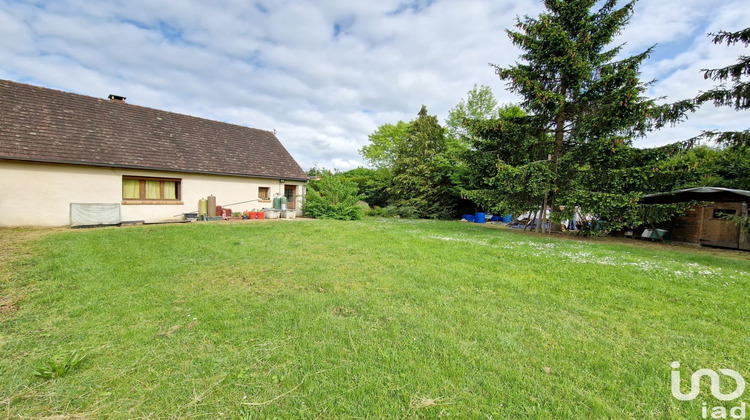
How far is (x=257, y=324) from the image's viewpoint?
3.07 metres

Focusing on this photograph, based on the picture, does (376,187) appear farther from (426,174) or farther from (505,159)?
(505,159)

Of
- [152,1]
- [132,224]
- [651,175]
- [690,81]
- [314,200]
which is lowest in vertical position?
[132,224]

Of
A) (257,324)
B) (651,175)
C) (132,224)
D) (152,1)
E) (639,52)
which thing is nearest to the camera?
(257,324)

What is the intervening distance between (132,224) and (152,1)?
843 centimetres

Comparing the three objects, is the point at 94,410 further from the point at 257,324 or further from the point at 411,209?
the point at 411,209

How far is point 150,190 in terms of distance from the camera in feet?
43.3

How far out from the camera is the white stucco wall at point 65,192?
33.4 ft

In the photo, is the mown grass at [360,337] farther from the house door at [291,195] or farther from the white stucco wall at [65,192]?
the house door at [291,195]

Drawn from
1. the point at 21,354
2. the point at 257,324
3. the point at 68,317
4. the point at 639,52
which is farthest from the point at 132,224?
the point at 639,52

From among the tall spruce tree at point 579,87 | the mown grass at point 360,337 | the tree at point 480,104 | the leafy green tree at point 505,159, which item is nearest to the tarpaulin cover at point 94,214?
the mown grass at point 360,337

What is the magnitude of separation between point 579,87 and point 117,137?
66.7ft

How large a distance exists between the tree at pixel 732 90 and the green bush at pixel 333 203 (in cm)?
1465

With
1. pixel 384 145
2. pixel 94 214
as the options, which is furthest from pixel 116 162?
pixel 384 145

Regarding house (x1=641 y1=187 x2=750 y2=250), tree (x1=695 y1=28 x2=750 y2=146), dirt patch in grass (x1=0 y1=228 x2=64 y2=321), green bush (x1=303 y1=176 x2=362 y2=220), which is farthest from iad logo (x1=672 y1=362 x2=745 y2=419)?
green bush (x1=303 y1=176 x2=362 y2=220)
